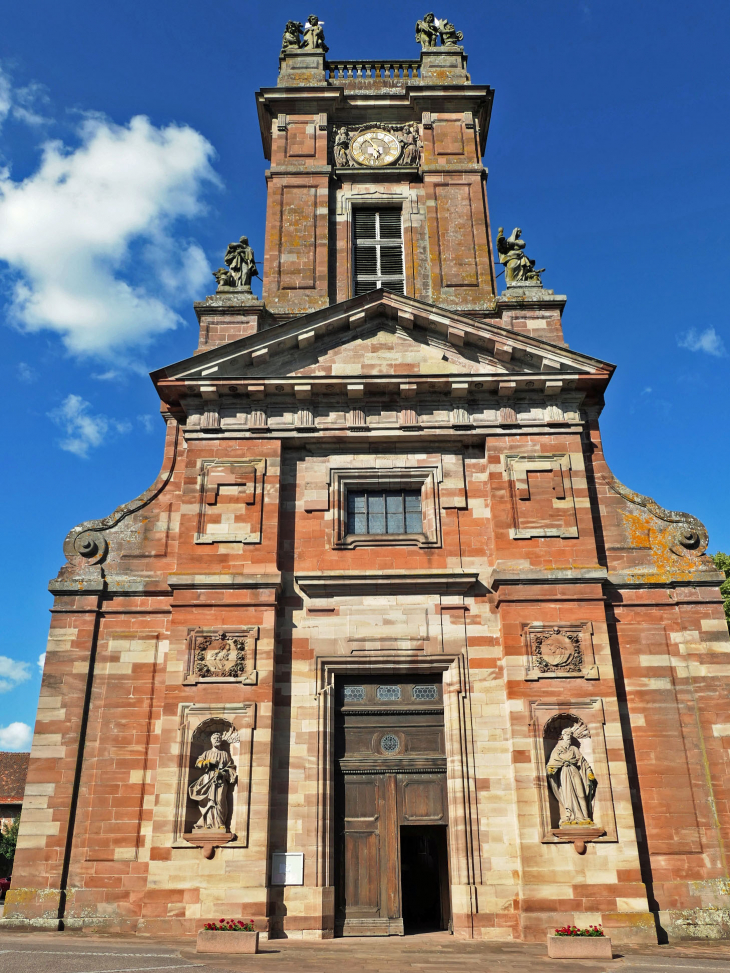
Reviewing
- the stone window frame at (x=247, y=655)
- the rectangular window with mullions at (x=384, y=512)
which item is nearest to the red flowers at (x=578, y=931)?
the stone window frame at (x=247, y=655)

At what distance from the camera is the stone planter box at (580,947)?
1148 cm

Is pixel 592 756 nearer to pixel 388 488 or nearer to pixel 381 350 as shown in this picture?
pixel 388 488

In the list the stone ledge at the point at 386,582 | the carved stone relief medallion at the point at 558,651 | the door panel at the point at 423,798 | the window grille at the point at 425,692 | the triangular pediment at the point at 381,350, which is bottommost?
the door panel at the point at 423,798

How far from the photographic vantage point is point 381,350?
17547 mm

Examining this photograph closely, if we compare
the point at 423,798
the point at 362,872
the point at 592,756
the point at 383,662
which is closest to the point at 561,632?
the point at 592,756

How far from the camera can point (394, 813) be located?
14375 millimetres

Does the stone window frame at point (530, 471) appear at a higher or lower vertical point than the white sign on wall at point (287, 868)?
higher

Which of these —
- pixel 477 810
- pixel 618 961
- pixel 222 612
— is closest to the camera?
pixel 618 961

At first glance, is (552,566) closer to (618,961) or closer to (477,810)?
(477,810)

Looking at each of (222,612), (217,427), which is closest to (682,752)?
(222,612)

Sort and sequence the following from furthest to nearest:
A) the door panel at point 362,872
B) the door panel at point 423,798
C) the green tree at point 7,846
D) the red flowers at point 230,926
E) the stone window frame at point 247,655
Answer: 1. the green tree at point 7,846
2. the stone window frame at point 247,655
3. the door panel at point 423,798
4. the door panel at point 362,872
5. the red flowers at point 230,926

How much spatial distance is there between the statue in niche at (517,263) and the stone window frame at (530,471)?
4889 millimetres

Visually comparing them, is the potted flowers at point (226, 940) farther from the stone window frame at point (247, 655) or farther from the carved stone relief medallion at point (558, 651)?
the carved stone relief medallion at point (558, 651)

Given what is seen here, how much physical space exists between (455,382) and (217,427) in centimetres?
493
